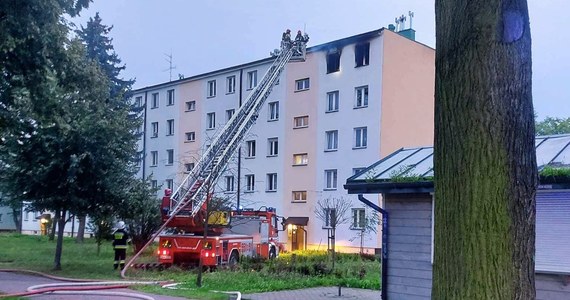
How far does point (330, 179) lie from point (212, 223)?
1539 cm

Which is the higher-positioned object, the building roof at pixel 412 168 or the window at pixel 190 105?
the window at pixel 190 105

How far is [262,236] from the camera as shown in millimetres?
23219

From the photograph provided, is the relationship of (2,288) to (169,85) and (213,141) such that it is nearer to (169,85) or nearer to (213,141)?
(213,141)

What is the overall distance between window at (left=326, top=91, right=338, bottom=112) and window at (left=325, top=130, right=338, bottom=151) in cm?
128

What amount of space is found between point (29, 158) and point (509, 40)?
1873 centimetres

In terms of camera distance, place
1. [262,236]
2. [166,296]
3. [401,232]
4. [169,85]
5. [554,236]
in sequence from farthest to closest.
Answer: [169,85]
[262,236]
[166,296]
[401,232]
[554,236]

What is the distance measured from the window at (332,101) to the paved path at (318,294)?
20.6m

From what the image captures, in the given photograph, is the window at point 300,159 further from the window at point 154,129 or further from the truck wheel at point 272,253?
the window at point 154,129

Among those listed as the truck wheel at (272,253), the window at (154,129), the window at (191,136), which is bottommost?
the truck wheel at (272,253)

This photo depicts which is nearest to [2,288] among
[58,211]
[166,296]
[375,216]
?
[166,296]

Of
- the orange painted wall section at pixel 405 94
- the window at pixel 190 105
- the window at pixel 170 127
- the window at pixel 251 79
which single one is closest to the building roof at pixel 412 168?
the orange painted wall section at pixel 405 94

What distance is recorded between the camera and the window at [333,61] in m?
35.7

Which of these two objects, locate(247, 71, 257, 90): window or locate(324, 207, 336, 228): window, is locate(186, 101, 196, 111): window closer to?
locate(247, 71, 257, 90): window

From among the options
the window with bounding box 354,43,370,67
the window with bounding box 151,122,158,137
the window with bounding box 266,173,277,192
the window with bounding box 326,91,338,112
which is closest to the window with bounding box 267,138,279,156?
the window with bounding box 266,173,277,192
